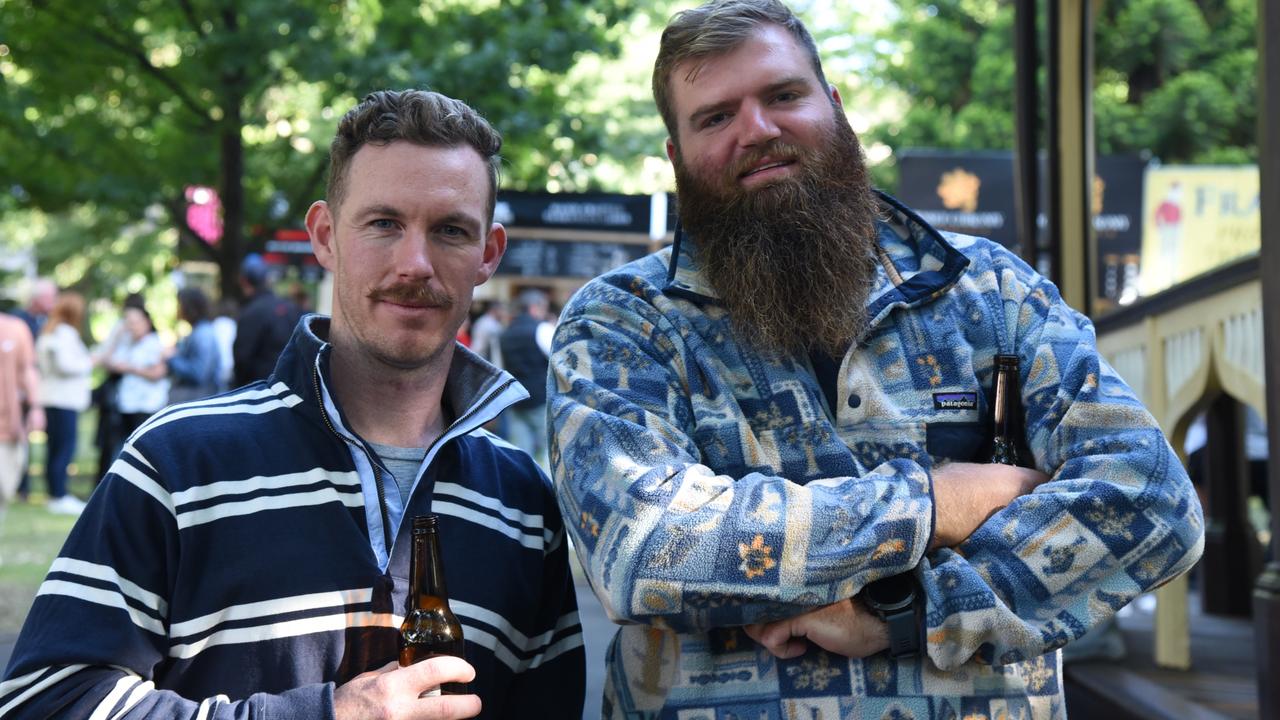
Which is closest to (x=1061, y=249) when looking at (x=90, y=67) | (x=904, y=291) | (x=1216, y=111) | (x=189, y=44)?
(x=904, y=291)

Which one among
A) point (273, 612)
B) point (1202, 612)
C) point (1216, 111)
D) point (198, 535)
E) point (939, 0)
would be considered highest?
point (939, 0)

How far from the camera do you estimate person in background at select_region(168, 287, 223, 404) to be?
1223 cm

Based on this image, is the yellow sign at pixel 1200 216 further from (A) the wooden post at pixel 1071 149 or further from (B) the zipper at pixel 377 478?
(B) the zipper at pixel 377 478

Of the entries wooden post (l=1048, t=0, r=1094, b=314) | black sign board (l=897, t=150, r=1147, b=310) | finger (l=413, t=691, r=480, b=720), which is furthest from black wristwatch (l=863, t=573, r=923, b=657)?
black sign board (l=897, t=150, r=1147, b=310)

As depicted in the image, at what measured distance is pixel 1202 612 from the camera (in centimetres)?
981

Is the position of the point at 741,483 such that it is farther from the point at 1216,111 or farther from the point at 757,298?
the point at 1216,111

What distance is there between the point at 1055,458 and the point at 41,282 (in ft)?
45.6

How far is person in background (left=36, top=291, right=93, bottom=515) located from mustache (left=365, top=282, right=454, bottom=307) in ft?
35.8

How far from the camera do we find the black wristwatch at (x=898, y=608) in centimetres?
238

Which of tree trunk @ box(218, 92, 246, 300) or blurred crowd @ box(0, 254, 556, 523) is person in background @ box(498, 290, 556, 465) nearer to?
blurred crowd @ box(0, 254, 556, 523)

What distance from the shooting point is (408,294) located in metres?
2.66

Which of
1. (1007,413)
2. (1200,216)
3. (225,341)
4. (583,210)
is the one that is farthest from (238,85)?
(1007,413)

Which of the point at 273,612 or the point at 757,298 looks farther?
the point at 757,298

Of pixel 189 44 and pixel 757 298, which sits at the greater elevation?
pixel 189 44
